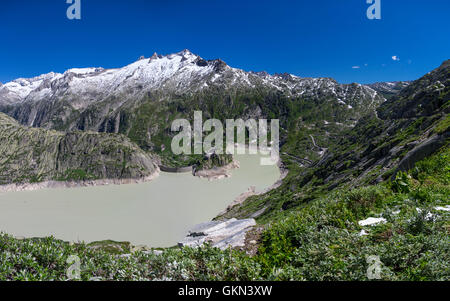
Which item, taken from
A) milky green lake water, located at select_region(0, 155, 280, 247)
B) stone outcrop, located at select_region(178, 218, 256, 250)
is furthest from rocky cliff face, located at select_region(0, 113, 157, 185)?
stone outcrop, located at select_region(178, 218, 256, 250)

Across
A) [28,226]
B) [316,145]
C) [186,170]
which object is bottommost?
[28,226]

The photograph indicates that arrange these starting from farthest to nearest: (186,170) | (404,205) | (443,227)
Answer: (186,170) < (404,205) < (443,227)

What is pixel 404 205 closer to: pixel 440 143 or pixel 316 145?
pixel 440 143

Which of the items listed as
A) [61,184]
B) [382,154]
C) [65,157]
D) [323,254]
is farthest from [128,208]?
[323,254]

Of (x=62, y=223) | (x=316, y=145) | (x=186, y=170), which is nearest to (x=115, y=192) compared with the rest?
(x=62, y=223)

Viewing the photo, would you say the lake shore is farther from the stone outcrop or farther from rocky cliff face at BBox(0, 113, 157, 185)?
the stone outcrop

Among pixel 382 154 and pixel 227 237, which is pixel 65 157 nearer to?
pixel 227 237
